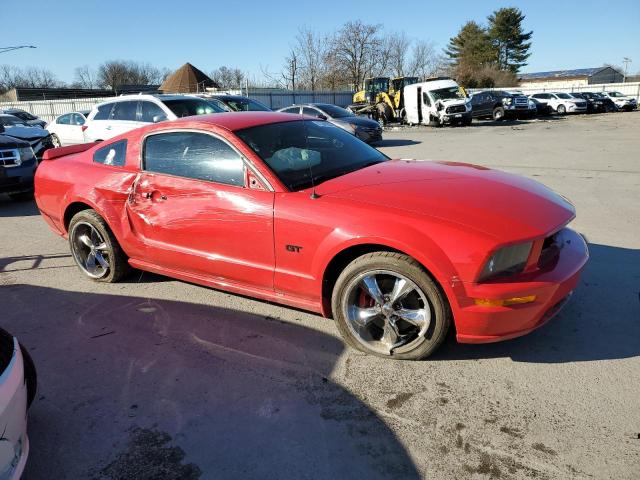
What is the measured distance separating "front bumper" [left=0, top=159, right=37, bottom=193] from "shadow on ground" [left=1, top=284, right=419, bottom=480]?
208 inches

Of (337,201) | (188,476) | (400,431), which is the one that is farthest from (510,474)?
(337,201)

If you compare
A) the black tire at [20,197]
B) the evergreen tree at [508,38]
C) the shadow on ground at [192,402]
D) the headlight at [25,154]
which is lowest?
the black tire at [20,197]

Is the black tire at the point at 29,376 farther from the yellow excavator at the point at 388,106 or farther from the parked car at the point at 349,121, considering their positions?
the yellow excavator at the point at 388,106

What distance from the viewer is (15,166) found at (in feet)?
27.7

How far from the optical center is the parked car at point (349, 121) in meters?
15.9

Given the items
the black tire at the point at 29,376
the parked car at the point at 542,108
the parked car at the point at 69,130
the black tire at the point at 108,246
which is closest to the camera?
the black tire at the point at 29,376

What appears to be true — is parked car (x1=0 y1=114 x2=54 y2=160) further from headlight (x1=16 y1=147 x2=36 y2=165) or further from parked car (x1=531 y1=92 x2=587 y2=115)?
parked car (x1=531 y1=92 x2=587 y2=115)

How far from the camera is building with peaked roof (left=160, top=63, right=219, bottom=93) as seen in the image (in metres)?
42.4

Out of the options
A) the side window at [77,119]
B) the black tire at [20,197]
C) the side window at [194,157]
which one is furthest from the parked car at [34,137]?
the side window at [194,157]

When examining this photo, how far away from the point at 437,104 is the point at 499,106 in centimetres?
571

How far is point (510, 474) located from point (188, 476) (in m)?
1.48

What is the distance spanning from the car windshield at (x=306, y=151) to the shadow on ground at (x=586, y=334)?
155 cm

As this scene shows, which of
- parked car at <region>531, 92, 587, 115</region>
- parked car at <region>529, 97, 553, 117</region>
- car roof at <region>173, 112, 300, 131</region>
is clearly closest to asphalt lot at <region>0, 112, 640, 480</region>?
car roof at <region>173, 112, 300, 131</region>

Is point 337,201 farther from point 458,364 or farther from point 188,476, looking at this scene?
point 188,476
